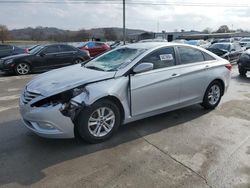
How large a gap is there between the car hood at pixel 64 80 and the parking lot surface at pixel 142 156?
882 mm

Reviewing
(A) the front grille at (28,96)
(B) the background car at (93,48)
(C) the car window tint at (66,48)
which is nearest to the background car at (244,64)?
(C) the car window tint at (66,48)

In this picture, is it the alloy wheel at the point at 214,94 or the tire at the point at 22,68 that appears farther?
the tire at the point at 22,68

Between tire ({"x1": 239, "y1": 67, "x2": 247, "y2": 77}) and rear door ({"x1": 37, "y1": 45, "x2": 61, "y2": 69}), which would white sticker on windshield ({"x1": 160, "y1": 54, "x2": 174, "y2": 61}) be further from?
rear door ({"x1": 37, "y1": 45, "x2": 61, "y2": 69})

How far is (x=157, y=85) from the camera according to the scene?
15.5 feet

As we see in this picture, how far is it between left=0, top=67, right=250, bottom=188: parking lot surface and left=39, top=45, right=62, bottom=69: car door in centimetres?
739

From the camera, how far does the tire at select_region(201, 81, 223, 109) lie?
5.79 m

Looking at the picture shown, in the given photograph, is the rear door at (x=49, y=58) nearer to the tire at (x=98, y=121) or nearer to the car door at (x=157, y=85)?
the car door at (x=157, y=85)

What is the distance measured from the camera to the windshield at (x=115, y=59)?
15.2ft

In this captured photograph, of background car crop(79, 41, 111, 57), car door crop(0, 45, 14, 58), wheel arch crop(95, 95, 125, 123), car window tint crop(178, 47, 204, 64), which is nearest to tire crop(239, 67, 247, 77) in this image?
car window tint crop(178, 47, 204, 64)

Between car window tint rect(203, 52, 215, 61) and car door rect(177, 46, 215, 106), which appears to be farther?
car window tint rect(203, 52, 215, 61)

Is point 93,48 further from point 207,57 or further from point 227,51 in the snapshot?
point 207,57

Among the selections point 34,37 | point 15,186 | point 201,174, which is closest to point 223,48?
point 201,174

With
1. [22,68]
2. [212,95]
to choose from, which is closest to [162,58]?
[212,95]

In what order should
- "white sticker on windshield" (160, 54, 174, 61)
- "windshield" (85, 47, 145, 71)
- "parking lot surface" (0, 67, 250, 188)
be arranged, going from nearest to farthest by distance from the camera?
"parking lot surface" (0, 67, 250, 188)
"windshield" (85, 47, 145, 71)
"white sticker on windshield" (160, 54, 174, 61)
